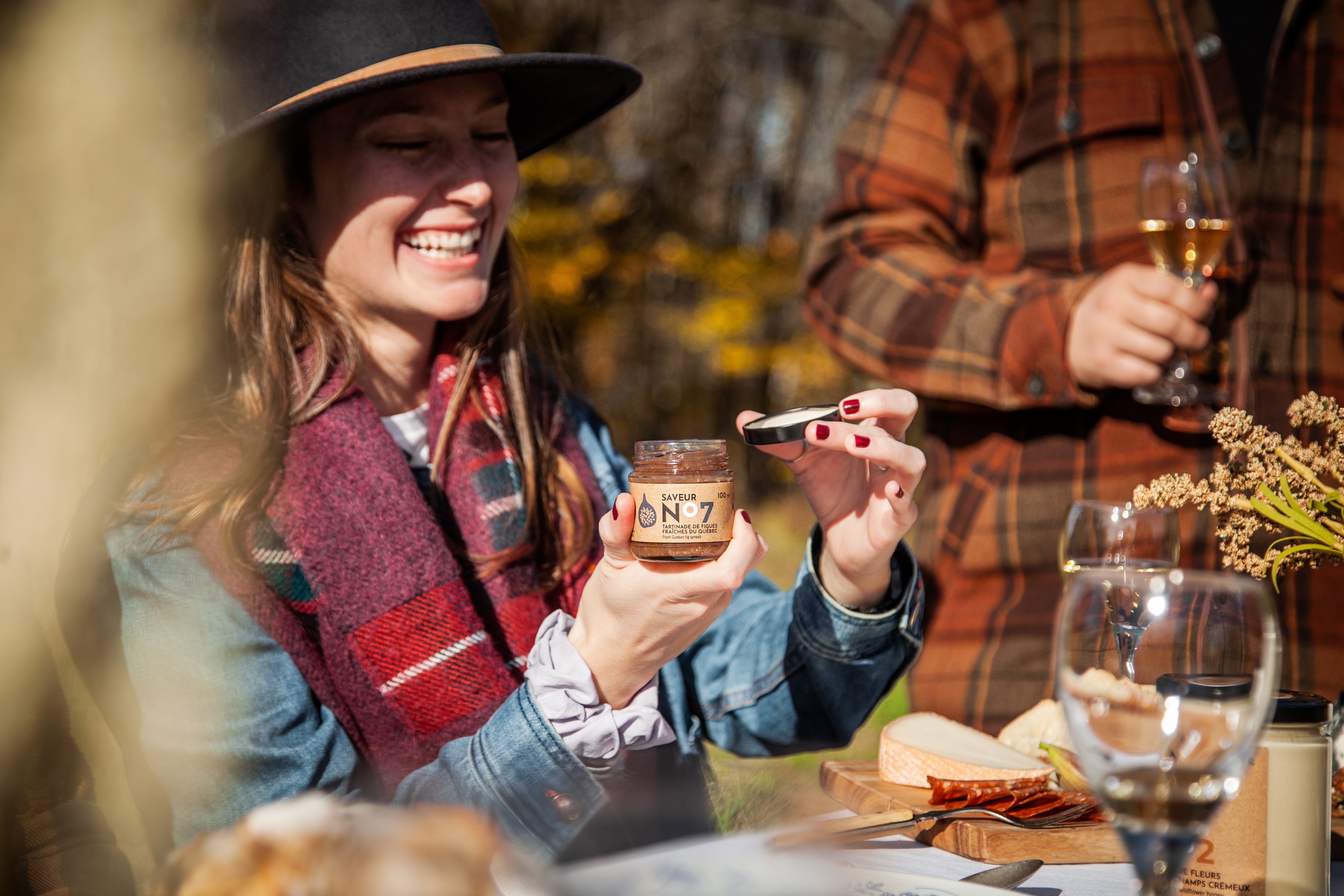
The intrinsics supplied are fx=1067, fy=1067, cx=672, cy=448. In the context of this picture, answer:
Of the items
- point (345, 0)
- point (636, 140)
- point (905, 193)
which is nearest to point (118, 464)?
point (345, 0)

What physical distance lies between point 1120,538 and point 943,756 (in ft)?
1.10

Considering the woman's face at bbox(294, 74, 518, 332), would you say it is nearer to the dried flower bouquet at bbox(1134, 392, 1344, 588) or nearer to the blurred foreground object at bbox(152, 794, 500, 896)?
the dried flower bouquet at bbox(1134, 392, 1344, 588)

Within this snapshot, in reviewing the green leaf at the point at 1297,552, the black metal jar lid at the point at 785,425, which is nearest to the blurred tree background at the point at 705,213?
the black metal jar lid at the point at 785,425

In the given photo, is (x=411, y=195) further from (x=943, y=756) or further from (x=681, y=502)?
(x=943, y=756)

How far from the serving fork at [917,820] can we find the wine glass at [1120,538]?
0.25 meters

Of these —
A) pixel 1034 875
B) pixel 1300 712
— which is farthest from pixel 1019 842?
pixel 1300 712

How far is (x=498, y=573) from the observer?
1.72 meters

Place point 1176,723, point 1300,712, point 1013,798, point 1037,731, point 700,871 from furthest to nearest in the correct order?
point 1037,731
point 1013,798
point 1300,712
point 1176,723
point 700,871

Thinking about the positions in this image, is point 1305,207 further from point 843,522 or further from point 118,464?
point 118,464

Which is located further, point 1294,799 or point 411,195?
point 411,195

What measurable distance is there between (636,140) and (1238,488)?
5.78 metres

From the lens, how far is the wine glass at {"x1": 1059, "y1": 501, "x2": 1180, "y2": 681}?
4.01 feet

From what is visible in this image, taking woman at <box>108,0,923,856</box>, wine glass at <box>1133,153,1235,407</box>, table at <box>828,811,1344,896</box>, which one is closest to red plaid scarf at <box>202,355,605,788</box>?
woman at <box>108,0,923,856</box>

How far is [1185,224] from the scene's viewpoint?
6.06 feet
